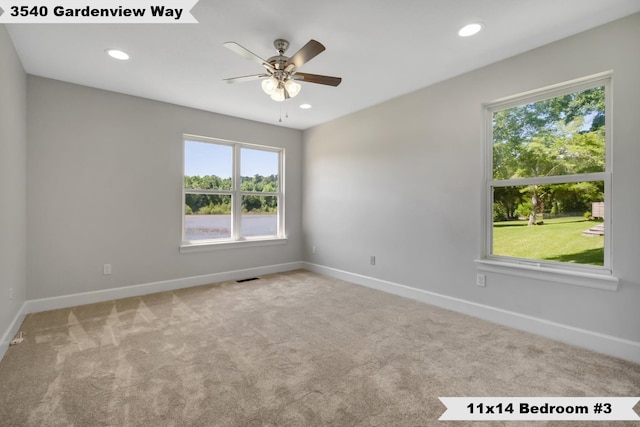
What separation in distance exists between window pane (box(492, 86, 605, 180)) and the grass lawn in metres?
0.48

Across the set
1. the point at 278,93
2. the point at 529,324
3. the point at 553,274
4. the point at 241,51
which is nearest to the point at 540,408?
the point at 529,324

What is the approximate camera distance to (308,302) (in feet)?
11.7

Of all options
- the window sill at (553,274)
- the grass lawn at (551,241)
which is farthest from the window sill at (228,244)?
the grass lawn at (551,241)

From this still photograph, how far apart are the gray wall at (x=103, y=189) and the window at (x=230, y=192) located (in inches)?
8.2

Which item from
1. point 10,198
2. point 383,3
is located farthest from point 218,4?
point 10,198

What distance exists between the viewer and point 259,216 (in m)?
5.16

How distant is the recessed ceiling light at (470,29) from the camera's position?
2.33 metres

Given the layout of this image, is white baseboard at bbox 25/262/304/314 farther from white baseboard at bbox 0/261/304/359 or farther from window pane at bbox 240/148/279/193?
window pane at bbox 240/148/279/193

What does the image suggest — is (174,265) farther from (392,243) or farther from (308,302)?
(392,243)

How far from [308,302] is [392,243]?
1377 millimetres

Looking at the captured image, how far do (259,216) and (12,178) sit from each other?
3.08m

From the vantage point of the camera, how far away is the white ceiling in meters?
2.15

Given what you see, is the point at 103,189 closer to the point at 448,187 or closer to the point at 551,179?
the point at 448,187

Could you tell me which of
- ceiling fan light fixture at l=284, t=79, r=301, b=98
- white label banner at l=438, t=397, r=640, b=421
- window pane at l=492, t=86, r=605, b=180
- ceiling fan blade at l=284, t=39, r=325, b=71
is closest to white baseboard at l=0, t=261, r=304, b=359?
ceiling fan light fixture at l=284, t=79, r=301, b=98
